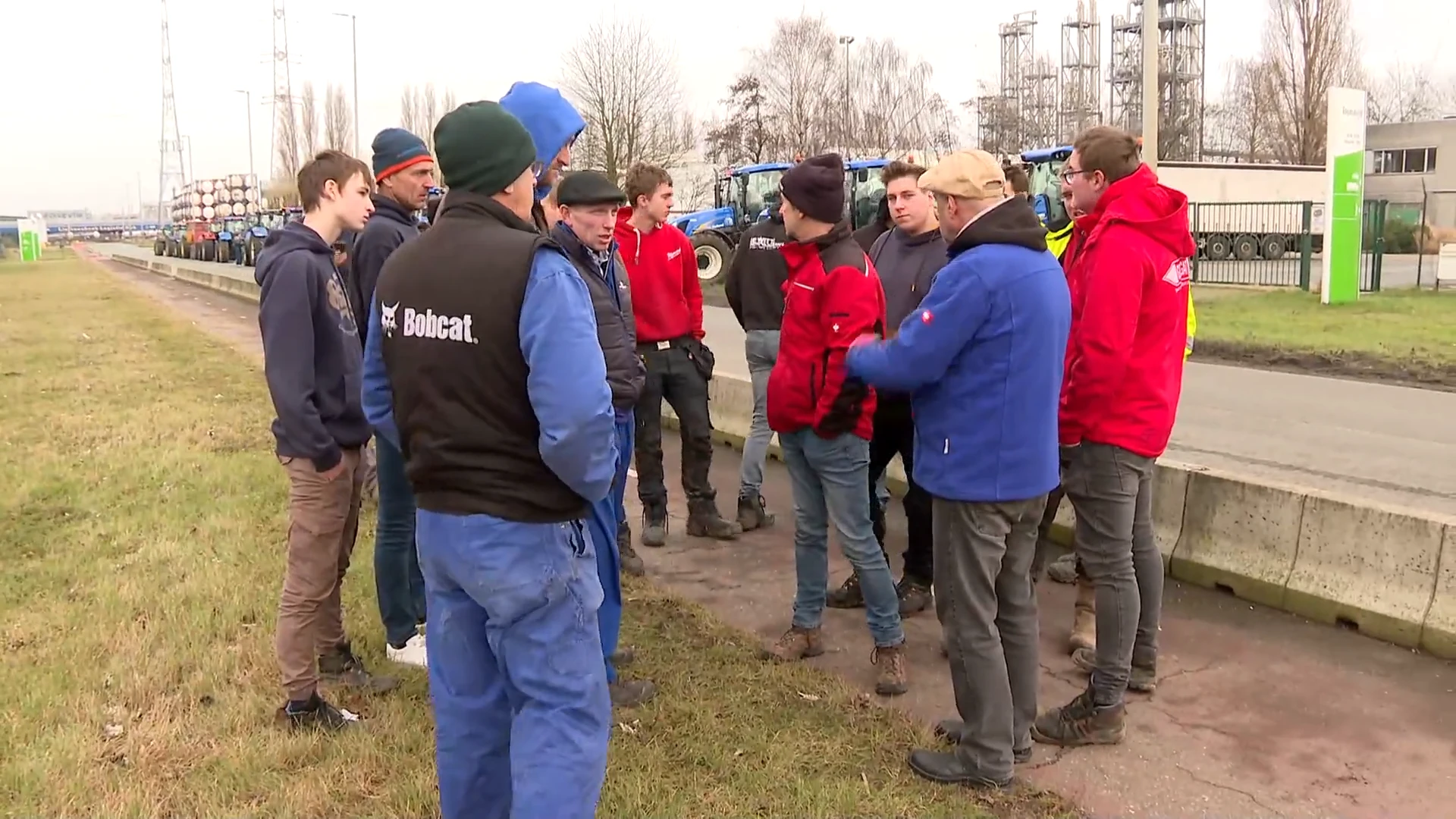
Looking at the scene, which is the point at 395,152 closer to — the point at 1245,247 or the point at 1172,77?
the point at 1245,247

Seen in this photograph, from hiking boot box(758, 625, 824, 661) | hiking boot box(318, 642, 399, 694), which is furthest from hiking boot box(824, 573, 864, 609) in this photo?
hiking boot box(318, 642, 399, 694)

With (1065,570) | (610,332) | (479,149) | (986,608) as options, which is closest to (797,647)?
(986,608)

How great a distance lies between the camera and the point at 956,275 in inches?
133

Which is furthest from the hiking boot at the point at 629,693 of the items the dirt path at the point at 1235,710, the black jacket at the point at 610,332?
the black jacket at the point at 610,332

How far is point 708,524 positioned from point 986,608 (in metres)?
3.24

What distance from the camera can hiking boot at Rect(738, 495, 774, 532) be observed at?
6816 mm

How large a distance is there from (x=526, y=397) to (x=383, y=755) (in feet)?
6.10

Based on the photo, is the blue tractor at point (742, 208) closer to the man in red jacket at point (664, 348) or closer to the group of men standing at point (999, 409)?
the man in red jacket at point (664, 348)

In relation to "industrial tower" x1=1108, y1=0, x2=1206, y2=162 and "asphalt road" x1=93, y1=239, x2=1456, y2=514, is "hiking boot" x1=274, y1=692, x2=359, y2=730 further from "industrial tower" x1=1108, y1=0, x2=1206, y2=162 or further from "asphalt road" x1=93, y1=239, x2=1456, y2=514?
"industrial tower" x1=1108, y1=0, x2=1206, y2=162

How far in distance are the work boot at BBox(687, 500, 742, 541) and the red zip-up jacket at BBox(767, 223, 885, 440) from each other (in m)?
2.40

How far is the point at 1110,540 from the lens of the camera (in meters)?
3.93

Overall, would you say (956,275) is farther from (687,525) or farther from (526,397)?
(687,525)

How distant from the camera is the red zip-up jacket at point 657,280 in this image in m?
6.26

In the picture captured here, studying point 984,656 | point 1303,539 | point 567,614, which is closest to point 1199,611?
point 1303,539
